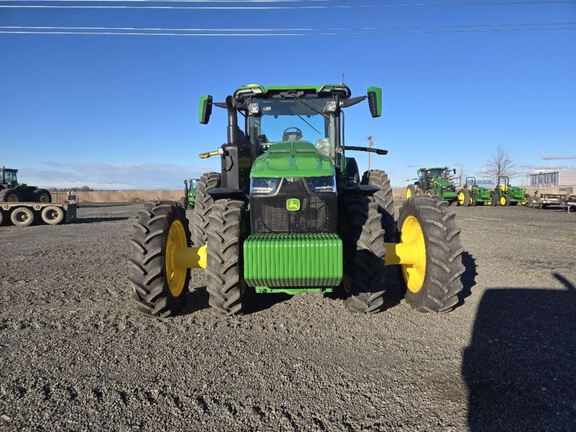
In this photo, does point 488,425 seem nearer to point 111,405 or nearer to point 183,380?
point 183,380

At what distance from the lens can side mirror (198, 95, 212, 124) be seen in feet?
16.9

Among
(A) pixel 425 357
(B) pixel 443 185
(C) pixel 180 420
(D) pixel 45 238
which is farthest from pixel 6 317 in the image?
(B) pixel 443 185

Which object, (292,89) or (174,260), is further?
(292,89)

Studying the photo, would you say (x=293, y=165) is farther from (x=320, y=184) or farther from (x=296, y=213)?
(x=296, y=213)

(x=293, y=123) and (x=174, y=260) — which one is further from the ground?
(x=293, y=123)

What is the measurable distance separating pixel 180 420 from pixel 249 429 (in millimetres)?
459

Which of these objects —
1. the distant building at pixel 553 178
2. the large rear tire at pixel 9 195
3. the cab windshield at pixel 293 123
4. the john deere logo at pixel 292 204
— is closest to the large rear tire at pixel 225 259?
the john deere logo at pixel 292 204

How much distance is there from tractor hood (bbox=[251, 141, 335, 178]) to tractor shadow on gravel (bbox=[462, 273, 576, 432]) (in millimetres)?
2259

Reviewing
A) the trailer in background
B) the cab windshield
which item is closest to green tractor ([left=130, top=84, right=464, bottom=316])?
the cab windshield

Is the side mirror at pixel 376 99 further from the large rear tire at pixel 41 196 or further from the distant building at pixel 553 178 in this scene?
the distant building at pixel 553 178

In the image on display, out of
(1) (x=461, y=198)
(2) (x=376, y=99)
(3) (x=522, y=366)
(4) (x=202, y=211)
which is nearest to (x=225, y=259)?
(4) (x=202, y=211)

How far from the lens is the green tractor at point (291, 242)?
368 cm

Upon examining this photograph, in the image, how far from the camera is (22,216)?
17.1 metres

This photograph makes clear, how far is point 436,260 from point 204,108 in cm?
347
